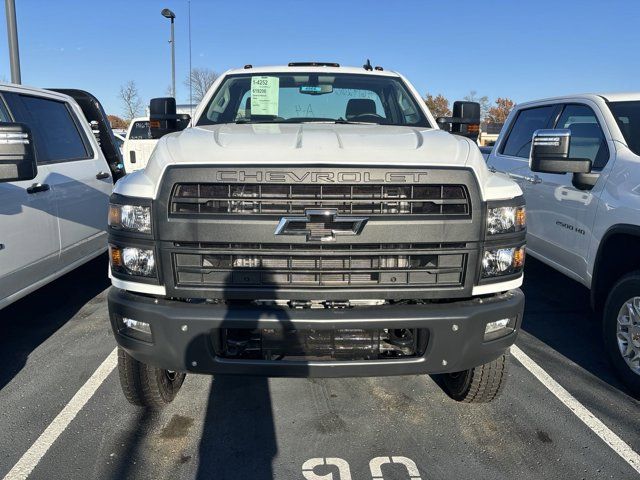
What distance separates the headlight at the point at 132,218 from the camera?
8.45ft

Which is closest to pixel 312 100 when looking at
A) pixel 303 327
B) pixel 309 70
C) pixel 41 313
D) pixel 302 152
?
pixel 309 70

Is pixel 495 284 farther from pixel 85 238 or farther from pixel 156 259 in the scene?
pixel 85 238

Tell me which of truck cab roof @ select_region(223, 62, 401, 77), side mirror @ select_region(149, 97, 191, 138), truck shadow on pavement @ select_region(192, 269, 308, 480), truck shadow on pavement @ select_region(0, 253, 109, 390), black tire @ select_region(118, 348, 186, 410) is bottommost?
truck shadow on pavement @ select_region(0, 253, 109, 390)

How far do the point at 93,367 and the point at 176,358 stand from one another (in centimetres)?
171

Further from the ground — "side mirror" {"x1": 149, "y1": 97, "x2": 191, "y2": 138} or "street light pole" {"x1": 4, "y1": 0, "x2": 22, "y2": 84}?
"street light pole" {"x1": 4, "y1": 0, "x2": 22, "y2": 84}

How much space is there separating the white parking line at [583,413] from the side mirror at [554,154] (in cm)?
148

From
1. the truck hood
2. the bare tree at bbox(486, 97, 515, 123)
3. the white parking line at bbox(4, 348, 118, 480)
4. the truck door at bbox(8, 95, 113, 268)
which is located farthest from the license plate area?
the bare tree at bbox(486, 97, 515, 123)

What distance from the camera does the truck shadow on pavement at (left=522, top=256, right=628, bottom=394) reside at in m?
4.09

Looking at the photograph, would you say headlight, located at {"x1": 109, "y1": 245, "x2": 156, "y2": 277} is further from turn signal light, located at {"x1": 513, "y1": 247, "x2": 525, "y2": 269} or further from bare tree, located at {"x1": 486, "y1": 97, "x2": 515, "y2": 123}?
bare tree, located at {"x1": 486, "y1": 97, "x2": 515, "y2": 123}

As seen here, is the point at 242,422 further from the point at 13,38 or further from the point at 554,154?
the point at 13,38

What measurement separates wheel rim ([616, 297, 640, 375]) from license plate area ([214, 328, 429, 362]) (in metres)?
1.80

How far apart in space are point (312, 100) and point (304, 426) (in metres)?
2.50

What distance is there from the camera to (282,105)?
4.18 m

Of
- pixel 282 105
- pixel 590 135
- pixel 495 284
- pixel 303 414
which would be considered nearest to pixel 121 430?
pixel 303 414
